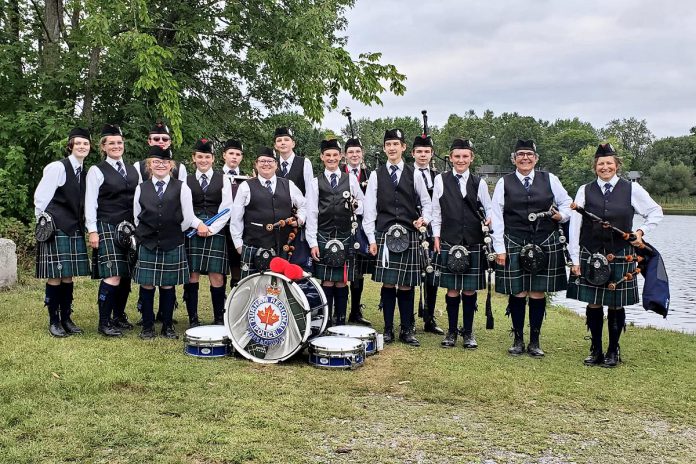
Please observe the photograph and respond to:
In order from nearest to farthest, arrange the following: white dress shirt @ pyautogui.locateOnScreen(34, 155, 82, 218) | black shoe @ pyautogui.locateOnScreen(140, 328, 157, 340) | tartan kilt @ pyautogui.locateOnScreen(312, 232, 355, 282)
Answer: white dress shirt @ pyautogui.locateOnScreen(34, 155, 82, 218)
black shoe @ pyautogui.locateOnScreen(140, 328, 157, 340)
tartan kilt @ pyautogui.locateOnScreen(312, 232, 355, 282)

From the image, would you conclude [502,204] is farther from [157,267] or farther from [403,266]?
[157,267]

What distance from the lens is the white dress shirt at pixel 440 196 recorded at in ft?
17.0

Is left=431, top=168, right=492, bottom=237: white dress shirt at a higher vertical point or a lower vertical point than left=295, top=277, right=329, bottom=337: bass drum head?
higher

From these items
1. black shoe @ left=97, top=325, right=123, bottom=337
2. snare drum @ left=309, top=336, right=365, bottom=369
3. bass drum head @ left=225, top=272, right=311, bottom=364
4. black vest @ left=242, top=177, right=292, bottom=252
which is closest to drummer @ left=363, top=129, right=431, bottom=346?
black vest @ left=242, top=177, right=292, bottom=252

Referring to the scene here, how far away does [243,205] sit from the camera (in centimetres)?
515

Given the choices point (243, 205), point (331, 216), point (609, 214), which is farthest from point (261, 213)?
point (609, 214)

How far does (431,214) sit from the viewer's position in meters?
5.33

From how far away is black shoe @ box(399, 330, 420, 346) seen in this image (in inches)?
214

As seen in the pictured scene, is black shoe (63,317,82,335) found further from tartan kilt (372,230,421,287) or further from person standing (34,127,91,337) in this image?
tartan kilt (372,230,421,287)

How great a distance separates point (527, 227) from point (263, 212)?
2.15 meters

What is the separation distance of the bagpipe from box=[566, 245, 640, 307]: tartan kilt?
3 cm

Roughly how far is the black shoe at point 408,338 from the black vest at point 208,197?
2039mm

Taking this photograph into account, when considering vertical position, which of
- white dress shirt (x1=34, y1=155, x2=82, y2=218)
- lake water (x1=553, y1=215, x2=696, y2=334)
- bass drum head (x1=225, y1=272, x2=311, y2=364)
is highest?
white dress shirt (x1=34, y1=155, x2=82, y2=218)

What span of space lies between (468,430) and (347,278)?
7.48 ft
